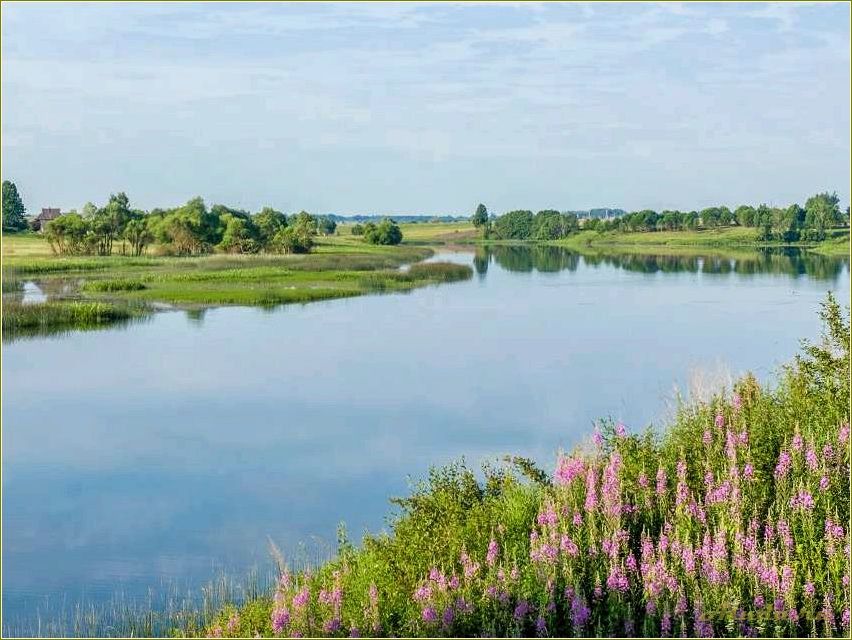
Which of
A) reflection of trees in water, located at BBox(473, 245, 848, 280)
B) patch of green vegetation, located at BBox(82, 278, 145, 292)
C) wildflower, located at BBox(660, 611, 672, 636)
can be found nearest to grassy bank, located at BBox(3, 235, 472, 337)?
patch of green vegetation, located at BBox(82, 278, 145, 292)

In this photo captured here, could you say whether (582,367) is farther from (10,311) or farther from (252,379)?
(10,311)

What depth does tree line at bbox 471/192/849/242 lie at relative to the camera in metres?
120

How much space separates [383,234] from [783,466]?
107069 mm

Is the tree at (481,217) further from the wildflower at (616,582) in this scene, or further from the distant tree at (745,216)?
the wildflower at (616,582)

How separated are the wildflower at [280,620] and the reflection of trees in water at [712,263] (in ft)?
195

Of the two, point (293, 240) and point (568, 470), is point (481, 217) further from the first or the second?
point (568, 470)

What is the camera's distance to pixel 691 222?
5989 inches

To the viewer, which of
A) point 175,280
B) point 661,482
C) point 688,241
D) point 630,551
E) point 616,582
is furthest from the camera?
point 688,241

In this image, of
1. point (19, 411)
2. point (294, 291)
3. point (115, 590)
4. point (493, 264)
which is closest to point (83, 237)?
point (294, 291)

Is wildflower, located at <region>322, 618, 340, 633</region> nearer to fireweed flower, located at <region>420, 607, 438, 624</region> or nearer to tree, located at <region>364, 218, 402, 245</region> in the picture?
fireweed flower, located at <region>420, 607, 438, 624</region>

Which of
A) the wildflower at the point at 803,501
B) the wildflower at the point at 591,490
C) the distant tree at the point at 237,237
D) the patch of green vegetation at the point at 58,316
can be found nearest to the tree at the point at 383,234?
the distant tree at the point at 237,237

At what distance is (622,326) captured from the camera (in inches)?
1556

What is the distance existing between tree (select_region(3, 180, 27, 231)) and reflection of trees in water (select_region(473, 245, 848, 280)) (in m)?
33.3

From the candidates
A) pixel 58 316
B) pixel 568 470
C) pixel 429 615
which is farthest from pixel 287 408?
pixel 58 316
